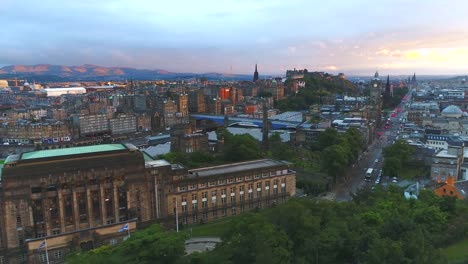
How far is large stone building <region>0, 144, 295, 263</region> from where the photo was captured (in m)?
36.3

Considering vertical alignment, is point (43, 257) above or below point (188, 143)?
below

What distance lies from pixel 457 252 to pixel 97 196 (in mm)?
34290

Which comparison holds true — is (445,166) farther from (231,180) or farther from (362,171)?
(231,180)

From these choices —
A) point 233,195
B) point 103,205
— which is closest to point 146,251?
point 103,205

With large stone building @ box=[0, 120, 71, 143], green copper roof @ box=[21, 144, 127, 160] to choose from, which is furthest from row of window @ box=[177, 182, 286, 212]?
large stone building @ box=[0, 120, 71, 143]

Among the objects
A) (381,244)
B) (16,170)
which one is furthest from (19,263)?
(381,244)

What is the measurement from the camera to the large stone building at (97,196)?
3634 cm

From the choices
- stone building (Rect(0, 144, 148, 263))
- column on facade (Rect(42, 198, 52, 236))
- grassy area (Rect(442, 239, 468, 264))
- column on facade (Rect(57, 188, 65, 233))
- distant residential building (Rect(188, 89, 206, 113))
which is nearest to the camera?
grassy area (Rect(442, 239, 468, 264))

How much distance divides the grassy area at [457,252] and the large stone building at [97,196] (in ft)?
72.4

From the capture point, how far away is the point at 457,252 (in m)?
32.3

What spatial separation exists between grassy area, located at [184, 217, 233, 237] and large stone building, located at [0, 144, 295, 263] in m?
1.18

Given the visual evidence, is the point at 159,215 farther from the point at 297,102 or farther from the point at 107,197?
the point at 297,102

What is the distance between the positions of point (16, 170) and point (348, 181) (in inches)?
1838

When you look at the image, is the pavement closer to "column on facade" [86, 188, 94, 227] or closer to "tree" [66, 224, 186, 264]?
"tree" [66, 224, 186, 264]
